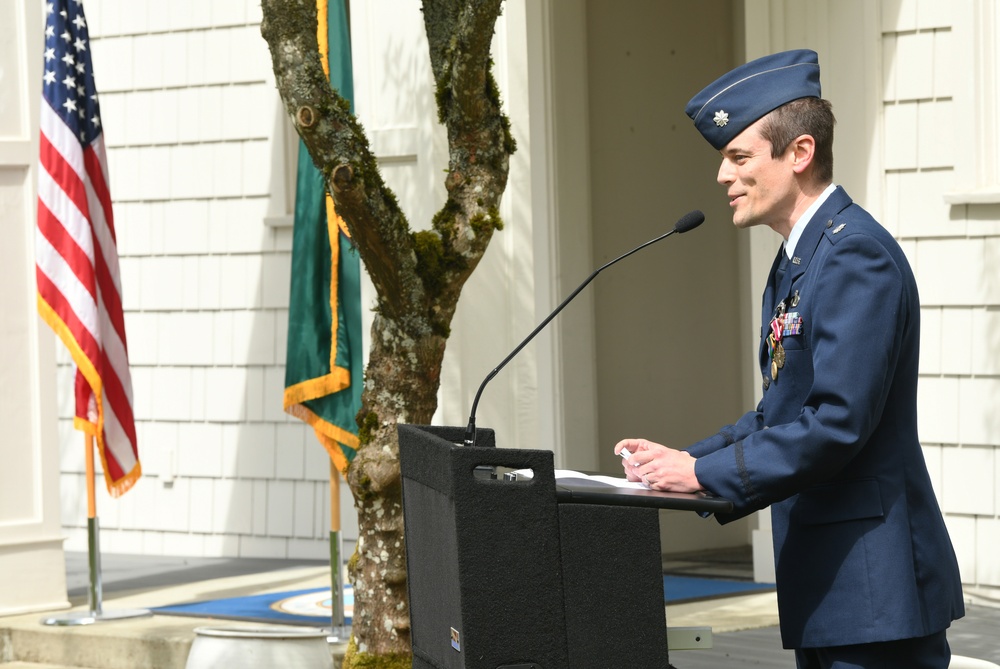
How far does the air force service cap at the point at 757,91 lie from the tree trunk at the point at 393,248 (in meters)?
2.42

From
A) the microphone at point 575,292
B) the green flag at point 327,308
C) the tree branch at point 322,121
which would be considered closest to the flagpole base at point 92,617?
the green flag at point 327,308

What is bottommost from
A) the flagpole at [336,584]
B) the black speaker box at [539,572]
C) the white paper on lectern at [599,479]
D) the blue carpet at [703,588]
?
the blue carpet at [703,588]

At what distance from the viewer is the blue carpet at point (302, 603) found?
7379 millimetres

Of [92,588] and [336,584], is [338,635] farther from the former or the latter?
[92,588]

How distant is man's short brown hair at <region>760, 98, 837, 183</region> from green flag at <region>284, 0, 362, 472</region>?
3.80m

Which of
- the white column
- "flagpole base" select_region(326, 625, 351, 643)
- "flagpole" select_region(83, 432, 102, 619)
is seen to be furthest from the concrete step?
"flagpole base" select_region(326, 625, 351, 643)

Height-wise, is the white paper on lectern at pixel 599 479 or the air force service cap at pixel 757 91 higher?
the air force service cap at pixel 757 91

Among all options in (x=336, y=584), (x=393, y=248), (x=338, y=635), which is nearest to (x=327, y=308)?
(x=336, y=584)

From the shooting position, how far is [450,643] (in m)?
2.70

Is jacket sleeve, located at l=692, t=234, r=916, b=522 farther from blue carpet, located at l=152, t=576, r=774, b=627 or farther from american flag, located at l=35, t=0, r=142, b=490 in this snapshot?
american flag, located at l=35, t=0, r=142, b=490

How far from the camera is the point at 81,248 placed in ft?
24.4

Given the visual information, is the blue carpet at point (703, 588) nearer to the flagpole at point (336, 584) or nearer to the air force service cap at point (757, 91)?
the flagpole at point (336, 584)

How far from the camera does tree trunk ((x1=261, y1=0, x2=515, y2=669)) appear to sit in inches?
206

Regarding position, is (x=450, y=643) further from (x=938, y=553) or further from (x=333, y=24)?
(x=333, y=24)
